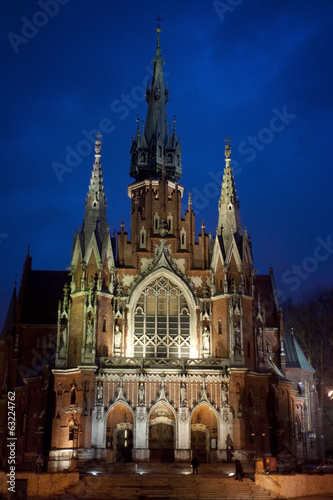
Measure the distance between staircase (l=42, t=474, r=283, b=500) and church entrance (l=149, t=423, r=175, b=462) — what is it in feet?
17.4

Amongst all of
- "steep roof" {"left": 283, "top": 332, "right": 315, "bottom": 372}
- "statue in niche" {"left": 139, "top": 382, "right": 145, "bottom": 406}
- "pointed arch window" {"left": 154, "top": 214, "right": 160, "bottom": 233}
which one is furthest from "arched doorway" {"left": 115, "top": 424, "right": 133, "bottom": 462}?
"steep roof" {"left": 283, "top": 332, "right": 315, "bottom": 372}

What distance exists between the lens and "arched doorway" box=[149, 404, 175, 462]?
4194 centimetres

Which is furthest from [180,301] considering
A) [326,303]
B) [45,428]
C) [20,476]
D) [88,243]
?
[326,303]

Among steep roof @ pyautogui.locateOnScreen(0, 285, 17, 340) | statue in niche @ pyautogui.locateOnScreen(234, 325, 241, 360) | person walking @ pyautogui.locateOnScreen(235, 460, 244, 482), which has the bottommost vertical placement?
person walking @ pyautogui.locateOnScreen(235, 460, 244, 482)

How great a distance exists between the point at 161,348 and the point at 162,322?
1.74 metres

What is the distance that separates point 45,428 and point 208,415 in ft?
35.5

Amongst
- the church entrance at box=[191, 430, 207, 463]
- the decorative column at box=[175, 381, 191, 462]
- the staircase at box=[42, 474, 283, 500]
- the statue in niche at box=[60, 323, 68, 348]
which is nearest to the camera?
the staircase at box=[42, 474, 283, 500]

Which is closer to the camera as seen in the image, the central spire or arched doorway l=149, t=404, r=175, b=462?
arched doorway l=149, t=404, r=175, b=462

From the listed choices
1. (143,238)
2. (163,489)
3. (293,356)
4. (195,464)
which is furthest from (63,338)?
(293,356)

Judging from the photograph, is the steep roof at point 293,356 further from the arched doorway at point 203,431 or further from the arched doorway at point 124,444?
the arched doorway at point 124,444

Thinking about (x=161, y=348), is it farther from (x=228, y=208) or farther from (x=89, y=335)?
(x=228, y=208)

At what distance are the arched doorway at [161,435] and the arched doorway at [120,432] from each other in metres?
1.33

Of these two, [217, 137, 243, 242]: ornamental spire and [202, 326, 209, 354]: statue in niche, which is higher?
[217, 137, 243, 242]: ornamental spire

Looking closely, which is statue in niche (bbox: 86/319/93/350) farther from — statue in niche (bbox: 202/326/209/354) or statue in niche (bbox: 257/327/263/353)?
statue in niche (bbox: 257/327/263/353)
